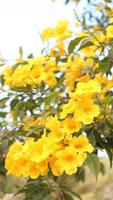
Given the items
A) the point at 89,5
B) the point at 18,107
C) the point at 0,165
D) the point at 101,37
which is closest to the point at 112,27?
the point at 101,37

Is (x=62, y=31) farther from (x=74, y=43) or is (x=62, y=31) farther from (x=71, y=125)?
(x=71, y=125)

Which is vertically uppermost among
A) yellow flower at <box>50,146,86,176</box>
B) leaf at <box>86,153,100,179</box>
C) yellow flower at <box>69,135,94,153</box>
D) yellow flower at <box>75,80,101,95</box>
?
yellow flower at <box>75,80,101,95</box>

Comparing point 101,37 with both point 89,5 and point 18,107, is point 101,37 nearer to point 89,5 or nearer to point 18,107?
point 18,107

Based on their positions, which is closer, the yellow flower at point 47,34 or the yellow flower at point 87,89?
the yellow flower at point 87,89

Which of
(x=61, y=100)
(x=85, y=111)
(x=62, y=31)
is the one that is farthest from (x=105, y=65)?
(x=85, y=111)

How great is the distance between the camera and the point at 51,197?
2.04 metres

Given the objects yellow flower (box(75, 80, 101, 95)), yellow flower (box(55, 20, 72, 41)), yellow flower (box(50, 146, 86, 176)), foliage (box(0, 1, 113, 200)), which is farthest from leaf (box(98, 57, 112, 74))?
yellow flower (box(50, 146, 86, 176))

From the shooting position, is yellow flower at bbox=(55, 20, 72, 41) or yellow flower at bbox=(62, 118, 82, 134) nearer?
yellow flower at bbox=(62, 118, 82, 134)

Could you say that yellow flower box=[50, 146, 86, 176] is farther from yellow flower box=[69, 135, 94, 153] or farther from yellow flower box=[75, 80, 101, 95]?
yellow flower box=[75, 80, 101, 95]

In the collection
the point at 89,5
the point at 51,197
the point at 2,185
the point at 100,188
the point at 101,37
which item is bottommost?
the point at 100,188

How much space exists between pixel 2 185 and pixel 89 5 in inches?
78.9

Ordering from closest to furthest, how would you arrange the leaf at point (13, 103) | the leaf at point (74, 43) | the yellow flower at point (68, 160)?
1. the yellow flower at point (68, 160)
2. the leaf at point (74, 43)
3. the leaf at point (13, 103)

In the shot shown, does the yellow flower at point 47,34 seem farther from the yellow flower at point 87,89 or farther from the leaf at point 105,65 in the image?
the yellow flower at point 87,89

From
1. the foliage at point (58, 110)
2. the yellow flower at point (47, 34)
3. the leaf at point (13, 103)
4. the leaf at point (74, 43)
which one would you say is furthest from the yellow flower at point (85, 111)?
the yellow flower at point (47, 34)
